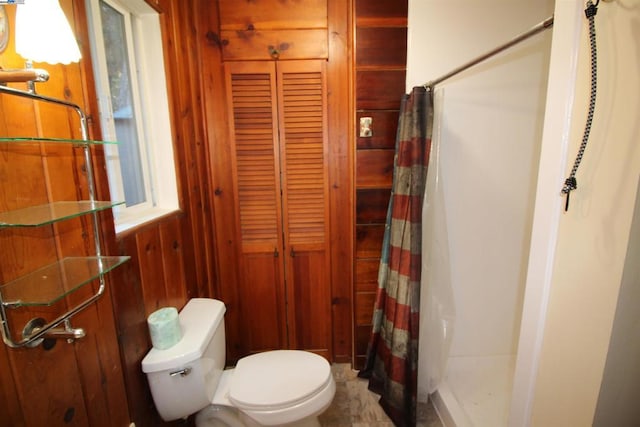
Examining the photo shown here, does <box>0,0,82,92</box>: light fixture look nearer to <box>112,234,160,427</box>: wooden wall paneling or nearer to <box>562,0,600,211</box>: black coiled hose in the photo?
<box>112,234,160,427</box>: wooden wall paneling

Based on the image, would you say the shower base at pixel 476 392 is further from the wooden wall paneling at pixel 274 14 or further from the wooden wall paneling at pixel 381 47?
the wooden wall paneling at pixel 274 14

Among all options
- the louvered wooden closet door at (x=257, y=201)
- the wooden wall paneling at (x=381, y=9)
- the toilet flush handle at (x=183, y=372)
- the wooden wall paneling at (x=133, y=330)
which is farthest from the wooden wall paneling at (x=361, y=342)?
the wooden wall paneling at (x=381, y=9)

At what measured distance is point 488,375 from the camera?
172 cm

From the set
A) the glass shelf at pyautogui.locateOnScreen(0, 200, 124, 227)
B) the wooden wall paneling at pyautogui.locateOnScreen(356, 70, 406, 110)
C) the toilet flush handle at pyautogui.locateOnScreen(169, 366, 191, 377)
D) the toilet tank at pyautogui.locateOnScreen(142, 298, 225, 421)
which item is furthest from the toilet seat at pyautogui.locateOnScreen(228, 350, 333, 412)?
the wooden wall paneling at pyautogui.locateOnScreen(356, 70, 406, 110)

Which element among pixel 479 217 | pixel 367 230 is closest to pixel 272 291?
pixel 367 230

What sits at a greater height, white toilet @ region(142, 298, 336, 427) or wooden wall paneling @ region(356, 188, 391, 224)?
wooden wall paneling @ region(356, 188, 391, 224)

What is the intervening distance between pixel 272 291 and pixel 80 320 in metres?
1.10

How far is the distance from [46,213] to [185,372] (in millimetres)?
736

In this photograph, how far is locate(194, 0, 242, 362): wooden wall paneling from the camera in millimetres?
1591

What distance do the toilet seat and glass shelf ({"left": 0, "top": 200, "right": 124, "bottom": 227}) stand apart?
3.10 feet

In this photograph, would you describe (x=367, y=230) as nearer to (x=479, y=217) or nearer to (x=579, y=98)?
(x=479, y=217)

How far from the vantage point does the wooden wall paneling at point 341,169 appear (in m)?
1.58

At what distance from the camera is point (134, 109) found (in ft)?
4.33

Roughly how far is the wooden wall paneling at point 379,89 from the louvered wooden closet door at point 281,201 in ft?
0.73
